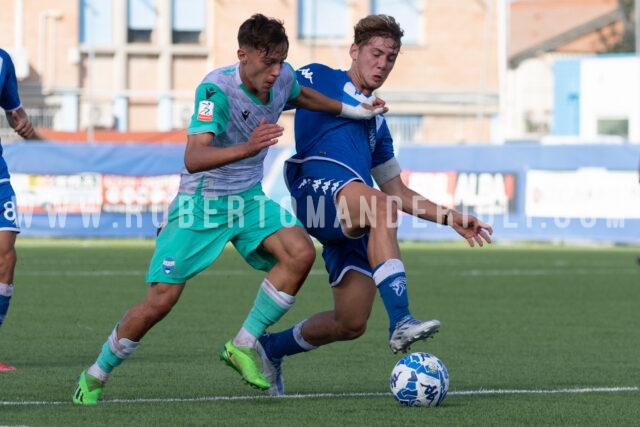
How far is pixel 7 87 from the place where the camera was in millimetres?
8711

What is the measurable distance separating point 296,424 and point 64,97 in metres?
35.2

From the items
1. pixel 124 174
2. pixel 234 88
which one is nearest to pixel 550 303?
pixel 234 88

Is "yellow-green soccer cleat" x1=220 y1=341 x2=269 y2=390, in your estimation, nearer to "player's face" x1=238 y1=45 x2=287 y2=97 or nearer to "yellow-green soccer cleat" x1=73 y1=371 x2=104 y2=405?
"yellow-green soccer cleat" x1=73 y1=371 x2=104 y2=405

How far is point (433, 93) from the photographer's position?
A: 43.7 metres

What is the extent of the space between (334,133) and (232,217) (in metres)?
1.00

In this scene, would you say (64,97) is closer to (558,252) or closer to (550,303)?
(558,252)

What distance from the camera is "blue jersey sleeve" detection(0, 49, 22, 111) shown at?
340 inches

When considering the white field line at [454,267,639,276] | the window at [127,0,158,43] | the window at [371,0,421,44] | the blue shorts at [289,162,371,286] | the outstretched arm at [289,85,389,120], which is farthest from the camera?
the window at [371,0,421,44]

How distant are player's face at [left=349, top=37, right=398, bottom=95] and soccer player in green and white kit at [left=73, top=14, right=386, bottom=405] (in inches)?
27.5

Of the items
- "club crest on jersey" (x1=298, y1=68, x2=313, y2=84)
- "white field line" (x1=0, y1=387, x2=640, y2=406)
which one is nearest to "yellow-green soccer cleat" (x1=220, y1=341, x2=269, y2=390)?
"white field line" (x1=0, y1=387, x2=640, y2=406)

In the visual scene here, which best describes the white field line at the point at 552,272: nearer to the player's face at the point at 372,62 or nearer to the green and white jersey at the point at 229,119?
the player's face at the point at 372,62

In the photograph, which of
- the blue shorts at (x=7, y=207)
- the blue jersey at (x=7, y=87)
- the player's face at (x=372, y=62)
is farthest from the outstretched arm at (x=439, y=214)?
the blue jersey at (x=7, y=87)

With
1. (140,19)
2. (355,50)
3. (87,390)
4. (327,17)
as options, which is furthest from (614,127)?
(87,390)

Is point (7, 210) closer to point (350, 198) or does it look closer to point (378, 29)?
point (350, 198)
